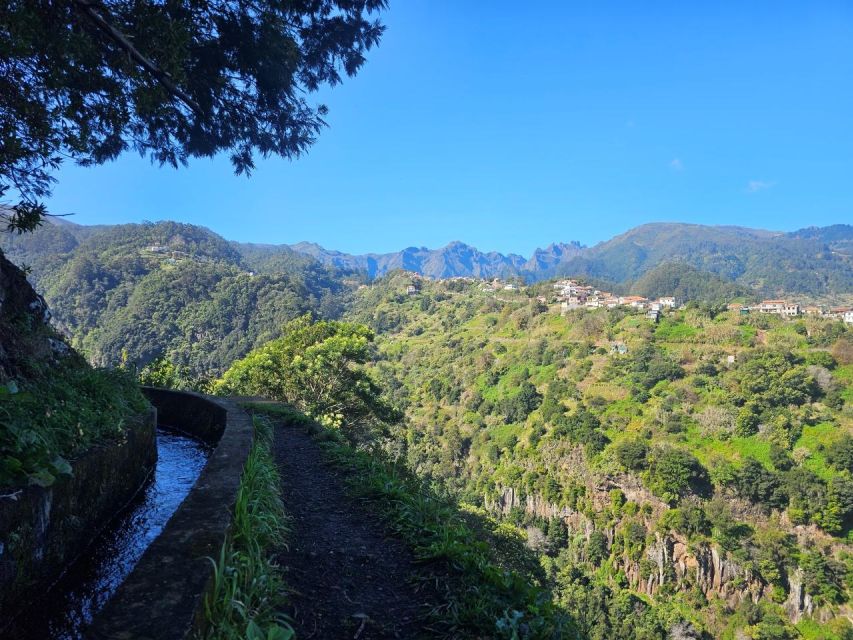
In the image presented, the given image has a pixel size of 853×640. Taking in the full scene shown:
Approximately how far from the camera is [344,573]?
2857mm

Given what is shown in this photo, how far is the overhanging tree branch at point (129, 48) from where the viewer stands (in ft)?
11.3

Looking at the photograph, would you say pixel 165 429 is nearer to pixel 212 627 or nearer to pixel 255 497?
pixel 255 497

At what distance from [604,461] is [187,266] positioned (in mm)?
106494

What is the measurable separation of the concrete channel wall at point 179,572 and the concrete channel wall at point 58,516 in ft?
2.03

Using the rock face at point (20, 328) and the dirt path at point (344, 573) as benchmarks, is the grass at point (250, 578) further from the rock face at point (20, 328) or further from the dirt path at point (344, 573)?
the rock face at point (20, 328)

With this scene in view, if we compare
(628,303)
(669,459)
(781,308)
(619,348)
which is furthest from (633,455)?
(781,308)

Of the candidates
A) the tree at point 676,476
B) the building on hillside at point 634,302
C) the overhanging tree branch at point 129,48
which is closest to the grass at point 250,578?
the overhanging tree branch at point 129,48

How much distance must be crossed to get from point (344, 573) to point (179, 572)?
129 centimetres

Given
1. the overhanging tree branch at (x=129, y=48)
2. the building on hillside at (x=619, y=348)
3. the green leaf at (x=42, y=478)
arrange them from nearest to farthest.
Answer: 1. the green leaf at (x=42, y=478)
2. the overhanging tree branch at (x=129, y=48)
3. the building on hillside at (x=619, y=348)

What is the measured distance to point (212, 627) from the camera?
1.72 meters

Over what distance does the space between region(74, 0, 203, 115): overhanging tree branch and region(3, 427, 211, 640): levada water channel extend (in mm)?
3650

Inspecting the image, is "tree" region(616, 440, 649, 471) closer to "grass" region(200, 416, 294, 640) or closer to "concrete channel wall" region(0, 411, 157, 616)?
"grass" region(200, 416, 294, 640)

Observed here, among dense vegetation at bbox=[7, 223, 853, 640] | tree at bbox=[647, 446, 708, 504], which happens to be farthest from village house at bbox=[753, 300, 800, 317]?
tree at bbox=[647, 446, 708, 504]

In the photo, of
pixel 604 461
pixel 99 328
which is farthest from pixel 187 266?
pixel 604 461
